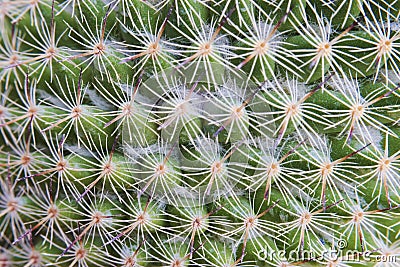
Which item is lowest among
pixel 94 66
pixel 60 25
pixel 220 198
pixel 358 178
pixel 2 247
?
pixel 2 247

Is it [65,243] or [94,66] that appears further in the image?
[65,243]

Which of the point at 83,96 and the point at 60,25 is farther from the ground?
the point at 60,25

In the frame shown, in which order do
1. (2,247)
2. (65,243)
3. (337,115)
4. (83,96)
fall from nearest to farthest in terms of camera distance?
(337,115) → (83,96) → (65,243) → (2,247)

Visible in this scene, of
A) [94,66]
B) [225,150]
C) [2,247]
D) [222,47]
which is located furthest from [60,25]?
[2,247]

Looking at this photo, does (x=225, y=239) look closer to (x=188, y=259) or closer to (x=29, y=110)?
(x=188, y=259)

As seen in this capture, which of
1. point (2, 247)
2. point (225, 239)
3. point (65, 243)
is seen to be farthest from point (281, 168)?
point (2, 247)

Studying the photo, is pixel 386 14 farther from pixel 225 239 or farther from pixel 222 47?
pixel 225 239

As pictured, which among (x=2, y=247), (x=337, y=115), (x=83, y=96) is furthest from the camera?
(x=2, y=247)
